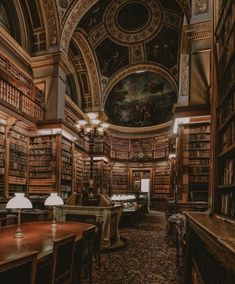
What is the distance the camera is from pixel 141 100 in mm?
19672

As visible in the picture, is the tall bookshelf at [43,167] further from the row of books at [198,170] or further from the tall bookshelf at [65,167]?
the row of books at [198,170]

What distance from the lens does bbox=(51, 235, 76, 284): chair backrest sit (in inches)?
90.0

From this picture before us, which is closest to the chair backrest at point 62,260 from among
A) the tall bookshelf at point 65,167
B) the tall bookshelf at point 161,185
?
the tall bookshelf at point 65,167

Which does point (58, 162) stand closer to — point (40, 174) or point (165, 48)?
point (40, 174)

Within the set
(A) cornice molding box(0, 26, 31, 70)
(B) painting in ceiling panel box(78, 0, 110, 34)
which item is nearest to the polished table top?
(A) cornice molding box(0, 26, 31, 70)

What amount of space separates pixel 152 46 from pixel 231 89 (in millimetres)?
14922

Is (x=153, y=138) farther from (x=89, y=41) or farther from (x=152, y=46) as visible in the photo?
(x=89, y=41)

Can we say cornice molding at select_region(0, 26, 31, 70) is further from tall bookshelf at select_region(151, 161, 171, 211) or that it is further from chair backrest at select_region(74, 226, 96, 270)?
tall bookshelf at select_region(151, 161, 171, 211)

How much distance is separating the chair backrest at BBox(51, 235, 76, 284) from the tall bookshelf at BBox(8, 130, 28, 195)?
6148 mm

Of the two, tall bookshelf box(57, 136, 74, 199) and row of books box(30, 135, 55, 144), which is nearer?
row of books box(30, 135, 55, 144)

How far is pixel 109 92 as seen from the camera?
18.3 meters

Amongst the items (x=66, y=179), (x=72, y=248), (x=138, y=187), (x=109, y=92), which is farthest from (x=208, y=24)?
(x=138, y=187)

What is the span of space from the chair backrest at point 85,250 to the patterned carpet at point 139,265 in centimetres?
78

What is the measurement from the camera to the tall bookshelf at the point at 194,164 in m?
7.46
